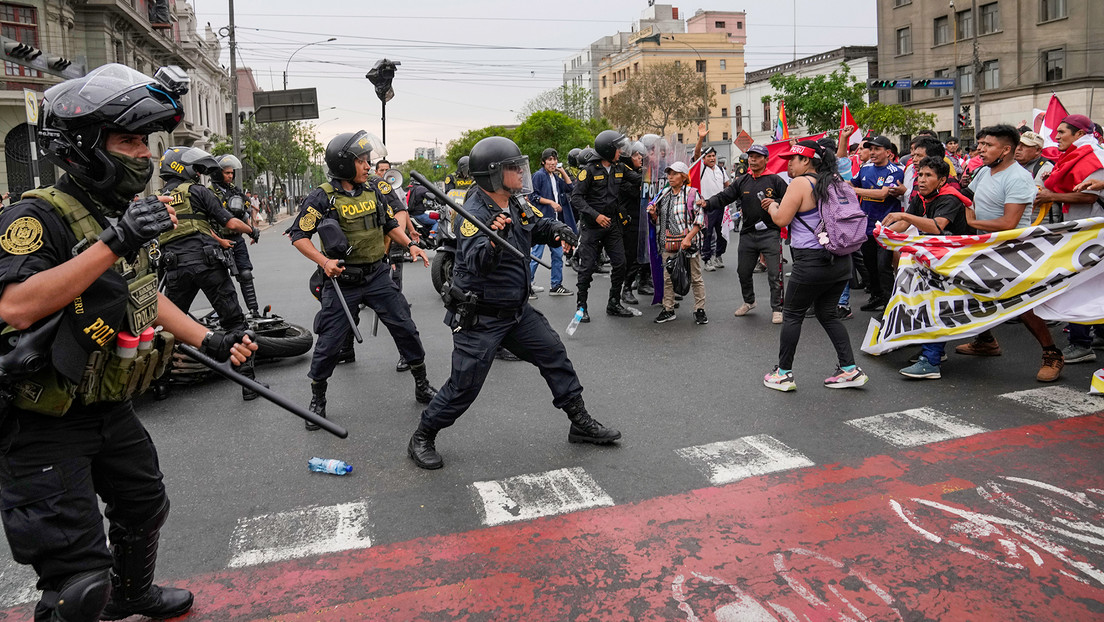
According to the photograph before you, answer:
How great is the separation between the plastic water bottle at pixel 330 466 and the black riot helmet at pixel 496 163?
6.06 feet

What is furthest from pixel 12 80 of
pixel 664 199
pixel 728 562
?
pixel 728 562

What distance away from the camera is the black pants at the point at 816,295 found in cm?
621

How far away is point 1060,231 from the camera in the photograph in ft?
20.3

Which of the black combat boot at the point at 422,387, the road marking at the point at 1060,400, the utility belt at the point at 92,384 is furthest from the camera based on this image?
the black combat boot at the point at 422,387

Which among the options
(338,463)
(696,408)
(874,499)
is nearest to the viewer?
(874,499)

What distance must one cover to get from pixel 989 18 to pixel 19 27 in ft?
152

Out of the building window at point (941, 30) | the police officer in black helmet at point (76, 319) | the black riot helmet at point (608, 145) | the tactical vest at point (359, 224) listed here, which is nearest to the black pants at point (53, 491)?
the police officer in black helmet at point (76, 319)

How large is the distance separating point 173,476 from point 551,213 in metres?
7.70

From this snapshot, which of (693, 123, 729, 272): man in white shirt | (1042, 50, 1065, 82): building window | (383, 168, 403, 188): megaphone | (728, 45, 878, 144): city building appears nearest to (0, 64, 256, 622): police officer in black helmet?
(383, 168, 403, 188): megaphone

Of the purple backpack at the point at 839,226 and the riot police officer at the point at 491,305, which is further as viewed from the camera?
the purple backpack at the point at 839,226

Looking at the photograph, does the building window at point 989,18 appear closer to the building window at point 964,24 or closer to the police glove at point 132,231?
the building window at point 964,24

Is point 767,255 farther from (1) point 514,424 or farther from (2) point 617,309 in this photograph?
(1) point 514,424

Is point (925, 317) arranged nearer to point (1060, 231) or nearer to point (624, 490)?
point (1060, 231)

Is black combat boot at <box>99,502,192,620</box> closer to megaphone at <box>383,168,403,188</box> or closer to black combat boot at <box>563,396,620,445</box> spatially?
black combat boot at <box>563,396,620,445</box>
